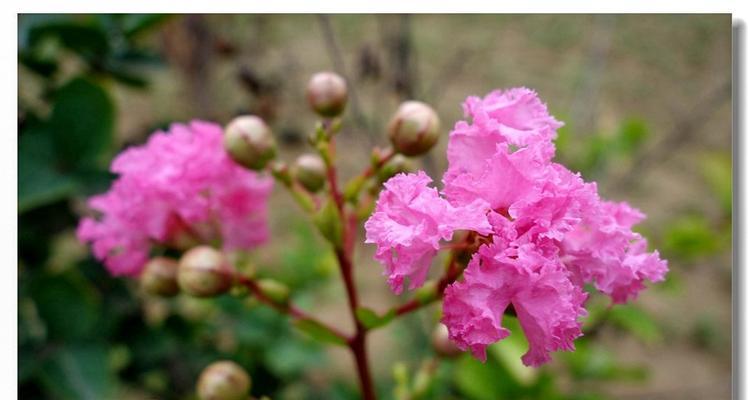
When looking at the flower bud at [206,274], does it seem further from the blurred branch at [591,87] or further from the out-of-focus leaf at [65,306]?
the blurred branch at [591,87]

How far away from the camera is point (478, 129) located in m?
0.57

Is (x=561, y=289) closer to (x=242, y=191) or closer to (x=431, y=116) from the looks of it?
(x=431, y=116)

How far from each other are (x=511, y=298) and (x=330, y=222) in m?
0.23

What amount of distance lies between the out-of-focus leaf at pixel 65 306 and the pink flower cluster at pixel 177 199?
18 cm

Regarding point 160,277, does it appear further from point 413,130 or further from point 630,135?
point 630,135

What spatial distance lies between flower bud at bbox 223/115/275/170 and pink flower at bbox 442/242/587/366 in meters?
0.34

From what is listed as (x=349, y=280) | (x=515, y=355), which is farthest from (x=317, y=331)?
(x=515, y=355)

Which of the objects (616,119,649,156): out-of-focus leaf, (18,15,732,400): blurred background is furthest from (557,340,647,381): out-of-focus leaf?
(616,119,649,156): out-of-focus leaf

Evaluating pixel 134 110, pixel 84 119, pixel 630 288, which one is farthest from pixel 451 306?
pixel 134 110

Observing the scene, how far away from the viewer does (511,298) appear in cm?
52

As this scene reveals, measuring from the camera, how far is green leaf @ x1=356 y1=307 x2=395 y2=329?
679 millimetres

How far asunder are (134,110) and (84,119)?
1403 mm

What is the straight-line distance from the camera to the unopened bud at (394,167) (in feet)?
2.47

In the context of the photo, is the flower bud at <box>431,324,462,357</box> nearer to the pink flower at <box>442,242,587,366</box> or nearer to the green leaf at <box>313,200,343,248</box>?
the green leaf at <box>313,200,343,248</box>
